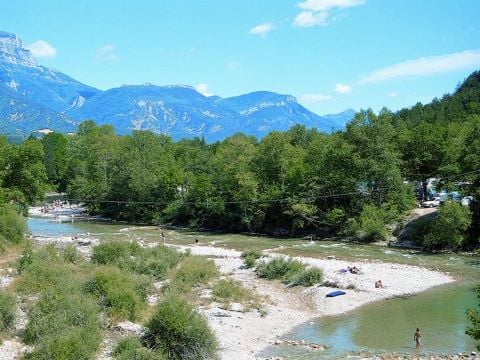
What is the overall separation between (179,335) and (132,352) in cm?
197

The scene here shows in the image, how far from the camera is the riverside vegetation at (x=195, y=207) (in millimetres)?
22297

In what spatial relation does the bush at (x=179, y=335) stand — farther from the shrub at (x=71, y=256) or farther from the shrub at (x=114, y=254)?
the shrub at (x=71, y=256)

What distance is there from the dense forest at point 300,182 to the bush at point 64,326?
34654mm

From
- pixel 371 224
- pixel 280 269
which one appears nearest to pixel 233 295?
pixel 280 269

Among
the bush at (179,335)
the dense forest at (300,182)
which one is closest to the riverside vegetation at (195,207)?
the bush at (179,335)

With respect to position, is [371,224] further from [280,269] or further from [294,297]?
[294,297]

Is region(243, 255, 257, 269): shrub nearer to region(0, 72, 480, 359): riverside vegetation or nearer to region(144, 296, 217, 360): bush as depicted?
region(0, 72, 480, 359): riverside vegetation

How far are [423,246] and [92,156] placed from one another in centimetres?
6691

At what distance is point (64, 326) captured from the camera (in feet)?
71.7

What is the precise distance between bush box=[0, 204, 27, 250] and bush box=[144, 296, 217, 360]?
26742mm

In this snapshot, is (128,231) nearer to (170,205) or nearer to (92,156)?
(170,205)

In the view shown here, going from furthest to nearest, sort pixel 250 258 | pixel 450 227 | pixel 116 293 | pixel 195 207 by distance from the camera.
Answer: pixel 195 207 < pixel 450 227 < pixel 250 258 < pixel 116 293

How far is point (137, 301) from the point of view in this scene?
26562 mm

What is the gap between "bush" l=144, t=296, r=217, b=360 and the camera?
21047 mm
